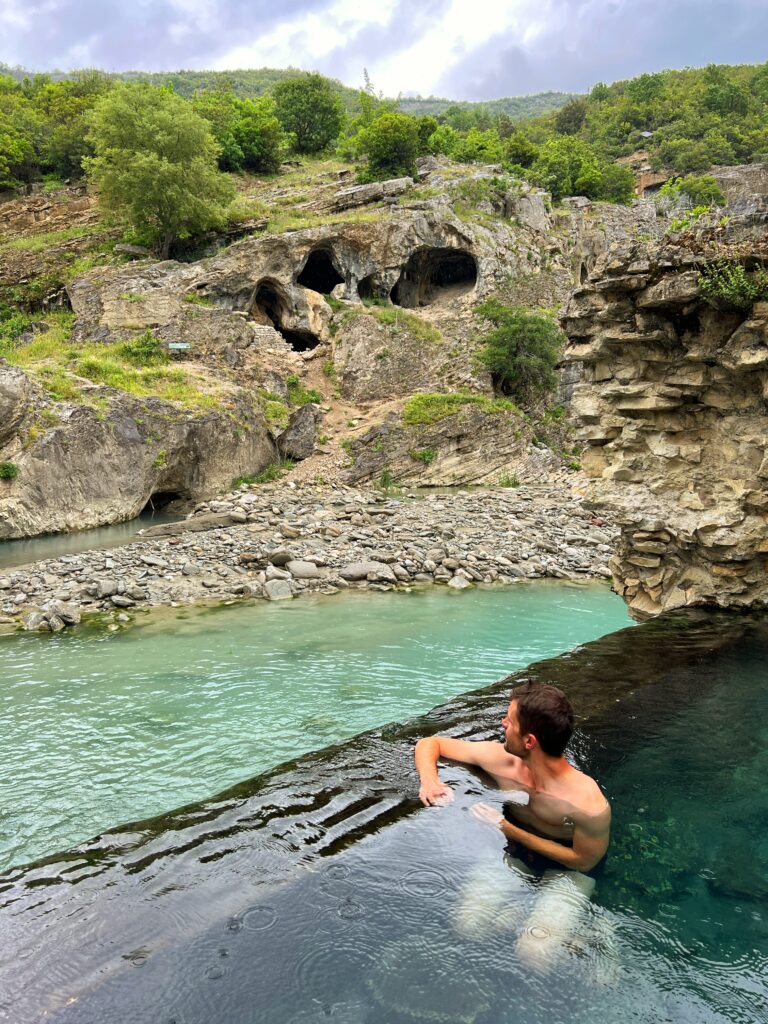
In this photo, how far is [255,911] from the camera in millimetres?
3357

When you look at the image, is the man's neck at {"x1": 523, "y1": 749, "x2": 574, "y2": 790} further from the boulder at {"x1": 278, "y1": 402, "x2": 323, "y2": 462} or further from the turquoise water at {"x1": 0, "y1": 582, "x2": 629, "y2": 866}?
the boulder at {"x1": 278, "y1": 402, "x2": 323, "y2": 462}

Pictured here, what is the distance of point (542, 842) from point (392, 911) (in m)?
0.95

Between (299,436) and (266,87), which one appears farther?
(266,87)

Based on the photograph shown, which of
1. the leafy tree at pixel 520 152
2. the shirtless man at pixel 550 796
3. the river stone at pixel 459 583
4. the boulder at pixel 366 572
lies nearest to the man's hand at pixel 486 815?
the shirtless man at pixel 550 796

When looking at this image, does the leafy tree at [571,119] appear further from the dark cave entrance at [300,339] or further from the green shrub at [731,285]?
the green shrub at [731,285]

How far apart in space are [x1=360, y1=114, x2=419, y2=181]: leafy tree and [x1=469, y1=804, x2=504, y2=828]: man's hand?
146 feet

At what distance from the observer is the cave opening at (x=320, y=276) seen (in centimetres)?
3722

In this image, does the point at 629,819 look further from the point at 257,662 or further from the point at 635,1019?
the point at 257,662

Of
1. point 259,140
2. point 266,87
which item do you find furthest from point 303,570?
point 266,87

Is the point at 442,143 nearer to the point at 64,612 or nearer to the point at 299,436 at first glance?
the point at 299,436

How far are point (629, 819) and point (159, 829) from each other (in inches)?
120

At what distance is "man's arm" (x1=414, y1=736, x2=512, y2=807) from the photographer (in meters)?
4.35

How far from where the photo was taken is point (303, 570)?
14.2 meters

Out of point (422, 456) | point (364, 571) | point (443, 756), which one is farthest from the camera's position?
point (422, 456)
